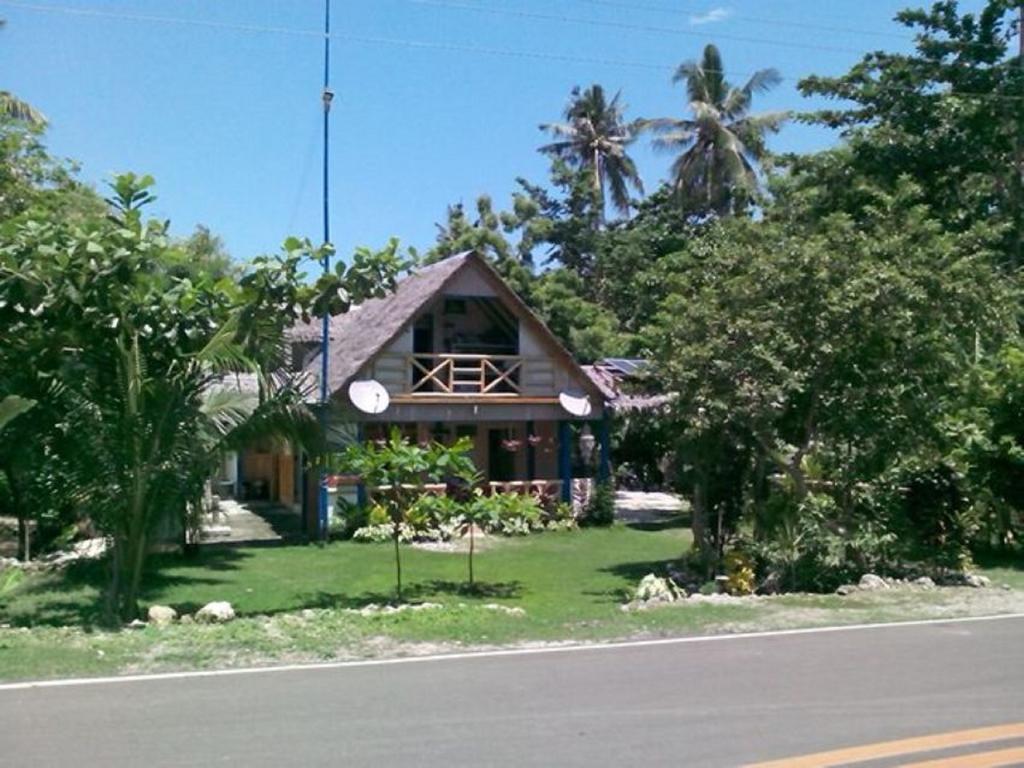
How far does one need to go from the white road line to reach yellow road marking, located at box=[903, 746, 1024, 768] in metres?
3.92

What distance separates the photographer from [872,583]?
1432 cm

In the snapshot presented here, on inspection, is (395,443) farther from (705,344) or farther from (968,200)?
(968,200)

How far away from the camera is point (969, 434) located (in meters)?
17.7

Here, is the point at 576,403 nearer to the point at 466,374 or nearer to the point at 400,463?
the point at 466,374

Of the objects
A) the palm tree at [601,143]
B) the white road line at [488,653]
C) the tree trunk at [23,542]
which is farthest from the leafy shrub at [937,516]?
the palm tree at [601,143]

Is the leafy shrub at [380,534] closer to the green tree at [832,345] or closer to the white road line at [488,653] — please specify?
the green tree at [832,345]

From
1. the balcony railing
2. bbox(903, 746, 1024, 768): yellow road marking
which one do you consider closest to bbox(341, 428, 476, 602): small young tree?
the balcony railing

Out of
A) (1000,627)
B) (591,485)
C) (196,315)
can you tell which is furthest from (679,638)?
(591,485)

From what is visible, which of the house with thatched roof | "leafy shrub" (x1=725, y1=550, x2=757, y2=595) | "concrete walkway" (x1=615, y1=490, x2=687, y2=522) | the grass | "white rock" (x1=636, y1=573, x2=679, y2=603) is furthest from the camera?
"concrete walkway" (x1=615, y1=490, x2=687, y2=522)

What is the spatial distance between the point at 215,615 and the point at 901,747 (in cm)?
817

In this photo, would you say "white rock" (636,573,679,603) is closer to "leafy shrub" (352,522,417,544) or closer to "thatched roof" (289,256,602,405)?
"leafy shrub" (352,522,417,544)

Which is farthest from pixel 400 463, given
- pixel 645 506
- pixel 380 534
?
pixel 645 506

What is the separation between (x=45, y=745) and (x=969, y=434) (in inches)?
604

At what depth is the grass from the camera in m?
9.34
